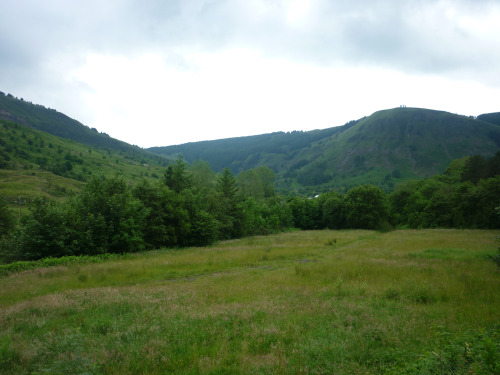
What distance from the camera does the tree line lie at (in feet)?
79.7

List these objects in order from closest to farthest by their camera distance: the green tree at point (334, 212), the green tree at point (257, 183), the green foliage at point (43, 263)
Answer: the green foliage at point (43, 263) < the green tree at point (334, 212) < the green tree at point (257, 183)

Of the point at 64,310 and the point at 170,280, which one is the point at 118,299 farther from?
the point at 170,280

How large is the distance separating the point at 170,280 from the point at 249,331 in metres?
10.4

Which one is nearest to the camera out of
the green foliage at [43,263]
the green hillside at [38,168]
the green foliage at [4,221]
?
the green foliage at [43,263]

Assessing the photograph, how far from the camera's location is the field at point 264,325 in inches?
229

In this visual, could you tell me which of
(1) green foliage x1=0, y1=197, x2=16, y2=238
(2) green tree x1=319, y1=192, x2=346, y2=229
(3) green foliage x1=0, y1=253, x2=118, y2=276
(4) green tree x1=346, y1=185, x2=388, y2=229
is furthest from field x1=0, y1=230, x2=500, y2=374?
(2) green tree x1=319, y1=192, x2=346, y2=229

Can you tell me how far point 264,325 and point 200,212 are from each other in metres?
32.1

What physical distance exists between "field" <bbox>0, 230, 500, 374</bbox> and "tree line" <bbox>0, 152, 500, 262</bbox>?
365 inches

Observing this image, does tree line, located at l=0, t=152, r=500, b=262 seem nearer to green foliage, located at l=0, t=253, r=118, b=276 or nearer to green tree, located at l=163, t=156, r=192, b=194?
green tree, located at l=163, t=156, r=192, b=194

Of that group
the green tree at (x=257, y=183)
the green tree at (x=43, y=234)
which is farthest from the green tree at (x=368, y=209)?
the green tree at (x=43, y=234)

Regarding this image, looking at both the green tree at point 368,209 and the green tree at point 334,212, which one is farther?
the green tree at point 334,212

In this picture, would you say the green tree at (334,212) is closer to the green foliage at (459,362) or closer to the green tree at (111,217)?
the green tree at (111,217)

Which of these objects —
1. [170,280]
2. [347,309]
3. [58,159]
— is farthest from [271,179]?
[58,159]

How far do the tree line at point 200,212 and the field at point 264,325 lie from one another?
30.4 feet
